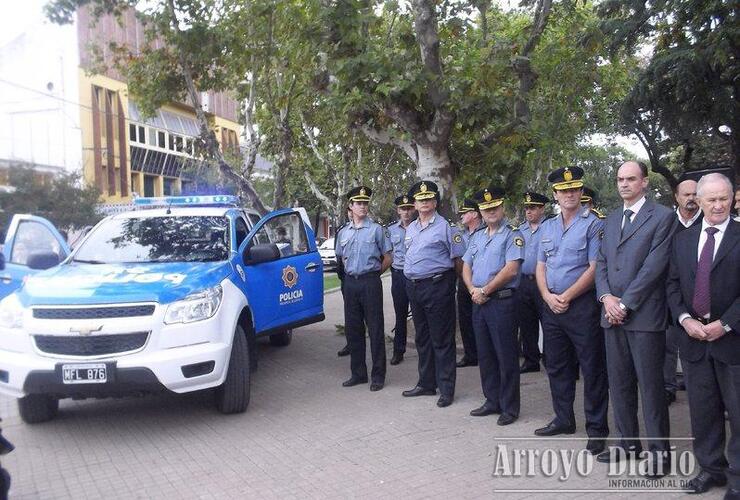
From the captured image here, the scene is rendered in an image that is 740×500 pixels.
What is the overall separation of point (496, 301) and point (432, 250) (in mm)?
882

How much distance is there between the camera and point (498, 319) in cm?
546

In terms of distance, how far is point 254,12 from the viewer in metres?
10.9

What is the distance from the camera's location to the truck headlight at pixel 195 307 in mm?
5301

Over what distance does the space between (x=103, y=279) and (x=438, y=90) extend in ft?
14.8

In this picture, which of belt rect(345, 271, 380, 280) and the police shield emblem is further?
the police shield emblem

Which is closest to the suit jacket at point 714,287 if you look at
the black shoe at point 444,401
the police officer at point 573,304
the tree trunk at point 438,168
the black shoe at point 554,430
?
the police officer at point 573,304

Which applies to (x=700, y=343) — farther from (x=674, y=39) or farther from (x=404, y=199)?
(x=674, y=39)

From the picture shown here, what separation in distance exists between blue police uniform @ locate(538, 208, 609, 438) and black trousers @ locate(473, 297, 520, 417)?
417 mm

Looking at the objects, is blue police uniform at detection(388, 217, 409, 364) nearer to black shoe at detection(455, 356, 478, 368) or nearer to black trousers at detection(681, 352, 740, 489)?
black shoe at detection(455, 356, 478, 368)

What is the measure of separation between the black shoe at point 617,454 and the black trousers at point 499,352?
1.00 meters

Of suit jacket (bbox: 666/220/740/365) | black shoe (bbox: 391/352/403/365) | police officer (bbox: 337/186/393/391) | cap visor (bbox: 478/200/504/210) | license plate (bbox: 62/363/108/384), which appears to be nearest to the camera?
suit jacket (bbox: 666/220/740/365)

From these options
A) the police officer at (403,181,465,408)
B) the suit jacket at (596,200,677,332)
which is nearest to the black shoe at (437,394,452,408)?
the police officer at (403,181,465,408)

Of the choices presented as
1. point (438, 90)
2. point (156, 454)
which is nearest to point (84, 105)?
point (438, 90)

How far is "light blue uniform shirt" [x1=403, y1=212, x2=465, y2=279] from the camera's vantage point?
6102 millimetres
